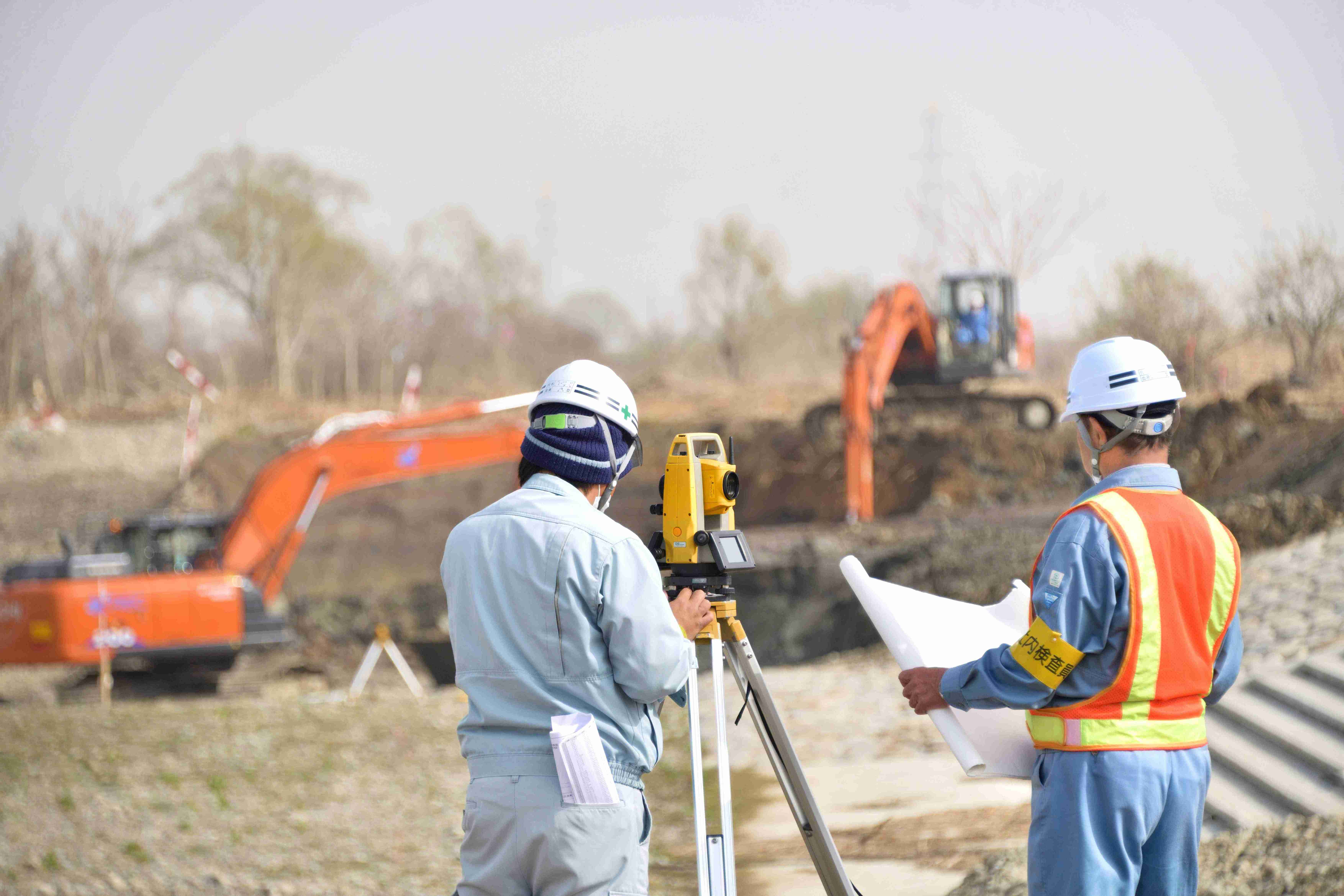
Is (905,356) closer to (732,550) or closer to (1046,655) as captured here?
(732,550)

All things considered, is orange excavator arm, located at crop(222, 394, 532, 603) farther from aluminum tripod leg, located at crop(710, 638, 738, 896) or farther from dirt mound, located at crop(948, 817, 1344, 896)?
aluminum tripod leg, located at crop(710, 638, 738, 896)

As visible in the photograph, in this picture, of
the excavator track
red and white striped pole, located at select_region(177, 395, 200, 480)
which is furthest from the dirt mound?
red and white striped pole, located at select_region(177, 395, 200, 480)

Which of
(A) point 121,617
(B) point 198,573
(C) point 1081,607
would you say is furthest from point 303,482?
(C) point 1081,607

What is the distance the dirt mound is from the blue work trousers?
4.85ft

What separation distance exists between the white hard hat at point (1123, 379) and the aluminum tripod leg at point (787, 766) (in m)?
0.90

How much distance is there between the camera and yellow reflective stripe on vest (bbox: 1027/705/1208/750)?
2039 millimetres

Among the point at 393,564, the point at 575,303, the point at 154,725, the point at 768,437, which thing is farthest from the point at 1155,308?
the point at 575,303

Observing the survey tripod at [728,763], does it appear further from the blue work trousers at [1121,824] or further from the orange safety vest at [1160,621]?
the orange safety vest at [1160,621]

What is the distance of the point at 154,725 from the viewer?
25.0 ft

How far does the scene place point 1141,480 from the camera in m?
2.12

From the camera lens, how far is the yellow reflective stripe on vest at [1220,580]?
2.07 m

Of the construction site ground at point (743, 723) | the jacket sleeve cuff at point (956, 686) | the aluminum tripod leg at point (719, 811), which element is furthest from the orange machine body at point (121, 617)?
the jacket sleeve cuff at point (956, 686)

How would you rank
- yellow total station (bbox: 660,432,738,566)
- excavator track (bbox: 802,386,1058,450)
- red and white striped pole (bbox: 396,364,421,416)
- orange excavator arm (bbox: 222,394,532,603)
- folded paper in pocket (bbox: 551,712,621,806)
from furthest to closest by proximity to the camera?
→ red and white striped pole (bbox: 396,364,421,416)
excavator track (bbox: 802,386,1058,450)
orange excavator arm (bbox: 222,394,532,603)
yellow total station (bbox: 660,432,738,566)
folded paper in pocket (bbox: 551,712,621,806)

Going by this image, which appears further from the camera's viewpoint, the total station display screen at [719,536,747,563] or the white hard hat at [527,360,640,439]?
the total station display screen at [719,536,747,563]
